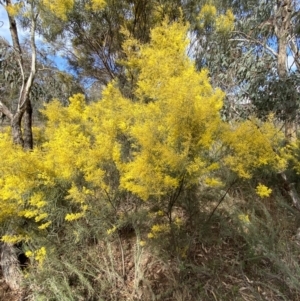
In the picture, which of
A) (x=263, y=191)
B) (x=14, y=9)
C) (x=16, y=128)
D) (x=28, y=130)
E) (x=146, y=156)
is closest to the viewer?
(x=146, y=156)

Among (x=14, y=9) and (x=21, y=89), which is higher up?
(x=14, y=9)

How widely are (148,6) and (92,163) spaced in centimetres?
426

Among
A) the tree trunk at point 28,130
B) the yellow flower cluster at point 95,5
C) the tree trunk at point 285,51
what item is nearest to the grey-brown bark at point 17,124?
the tree trunk at point 28,130

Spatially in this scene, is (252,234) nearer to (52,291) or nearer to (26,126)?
(52,291)

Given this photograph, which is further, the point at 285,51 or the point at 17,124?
the point at 285,51

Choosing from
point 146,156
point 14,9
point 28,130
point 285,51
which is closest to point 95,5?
point 14,9

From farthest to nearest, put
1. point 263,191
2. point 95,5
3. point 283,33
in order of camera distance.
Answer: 1. point 95,5
2. point 283,33
3. point 263,191

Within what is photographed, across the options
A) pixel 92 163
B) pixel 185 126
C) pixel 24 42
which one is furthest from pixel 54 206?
pixel 24 42

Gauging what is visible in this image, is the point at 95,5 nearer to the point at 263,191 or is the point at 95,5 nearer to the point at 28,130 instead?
the point at 28,130

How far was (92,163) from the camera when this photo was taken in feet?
8.86

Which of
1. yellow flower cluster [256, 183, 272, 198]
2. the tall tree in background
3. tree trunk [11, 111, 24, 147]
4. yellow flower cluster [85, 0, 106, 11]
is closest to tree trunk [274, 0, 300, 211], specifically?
yellow flower cluster [256, 183, 272, 198]

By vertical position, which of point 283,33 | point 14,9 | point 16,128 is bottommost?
point 16,128

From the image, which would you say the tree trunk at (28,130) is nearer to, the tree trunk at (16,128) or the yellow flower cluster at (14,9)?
the tree trunk at (16,128)

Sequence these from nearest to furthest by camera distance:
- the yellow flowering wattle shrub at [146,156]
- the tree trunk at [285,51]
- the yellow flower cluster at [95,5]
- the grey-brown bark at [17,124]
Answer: the yellow flowering wattle shrub at [146,156] < the grey-brown bark at [17,124] < the tree trunk at [285,51] < the yellow flower cluster at [95,5]
